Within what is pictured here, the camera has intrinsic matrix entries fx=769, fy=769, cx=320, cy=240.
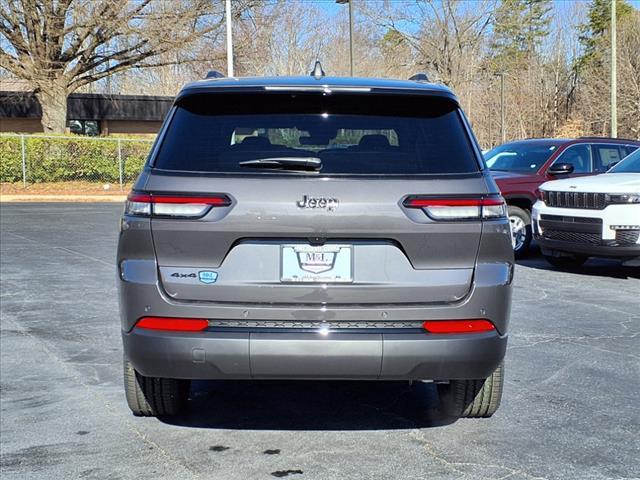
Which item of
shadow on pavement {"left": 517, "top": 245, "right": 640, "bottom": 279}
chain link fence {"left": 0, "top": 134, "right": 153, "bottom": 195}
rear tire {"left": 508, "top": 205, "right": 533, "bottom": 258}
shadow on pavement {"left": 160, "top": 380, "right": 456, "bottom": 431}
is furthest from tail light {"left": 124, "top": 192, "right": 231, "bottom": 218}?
chain link fence {"left": 0, "top": 134, "right": 153, "bottom": 195}

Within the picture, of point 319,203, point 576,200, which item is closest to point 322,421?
point 319,203

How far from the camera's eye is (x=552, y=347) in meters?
6.15

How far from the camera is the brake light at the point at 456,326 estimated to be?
3.54 m

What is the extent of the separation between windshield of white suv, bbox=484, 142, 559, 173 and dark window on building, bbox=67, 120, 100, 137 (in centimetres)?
3117

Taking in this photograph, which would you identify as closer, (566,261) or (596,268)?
(566,261)

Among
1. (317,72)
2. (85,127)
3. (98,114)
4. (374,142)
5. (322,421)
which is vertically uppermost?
(98,114)

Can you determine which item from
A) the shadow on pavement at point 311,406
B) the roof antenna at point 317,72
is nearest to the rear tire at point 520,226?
the shadow on pavement at point 311,406

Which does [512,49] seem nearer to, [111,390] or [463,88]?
[463,88]

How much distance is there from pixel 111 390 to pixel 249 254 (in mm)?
2097

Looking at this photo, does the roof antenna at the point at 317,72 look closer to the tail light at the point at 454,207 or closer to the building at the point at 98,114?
the tail light at the point at 454,207

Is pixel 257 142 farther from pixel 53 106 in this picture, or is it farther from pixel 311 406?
pixel 53 106

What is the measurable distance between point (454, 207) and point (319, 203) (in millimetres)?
629

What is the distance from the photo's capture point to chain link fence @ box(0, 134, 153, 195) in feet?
86.2

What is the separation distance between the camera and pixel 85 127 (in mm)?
40719
